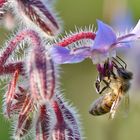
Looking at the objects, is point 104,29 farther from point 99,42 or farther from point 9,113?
point 9,113

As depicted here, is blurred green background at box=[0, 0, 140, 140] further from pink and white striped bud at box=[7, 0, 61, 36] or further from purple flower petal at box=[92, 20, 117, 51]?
pink and white striped bud at box=[7, 0, 61, 36]

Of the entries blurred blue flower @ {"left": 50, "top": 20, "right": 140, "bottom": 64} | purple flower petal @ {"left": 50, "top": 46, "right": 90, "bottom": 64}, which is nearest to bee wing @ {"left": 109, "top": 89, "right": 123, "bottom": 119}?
blurred blue flower @ {"left": 50, "top": 20, "right": 140, "bottom": 64}

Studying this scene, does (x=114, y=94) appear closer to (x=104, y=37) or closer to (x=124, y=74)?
(x=124, y=74)

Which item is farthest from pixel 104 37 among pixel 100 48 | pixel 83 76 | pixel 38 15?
pixel 83 76

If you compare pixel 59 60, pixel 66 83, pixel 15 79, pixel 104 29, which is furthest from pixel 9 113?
pixel 66 83

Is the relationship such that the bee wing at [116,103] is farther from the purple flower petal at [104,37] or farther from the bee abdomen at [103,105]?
the purple flower petal at [104,37]

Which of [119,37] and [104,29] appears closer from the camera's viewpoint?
[104,29]

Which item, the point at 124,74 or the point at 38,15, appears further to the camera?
the point at 124,74
